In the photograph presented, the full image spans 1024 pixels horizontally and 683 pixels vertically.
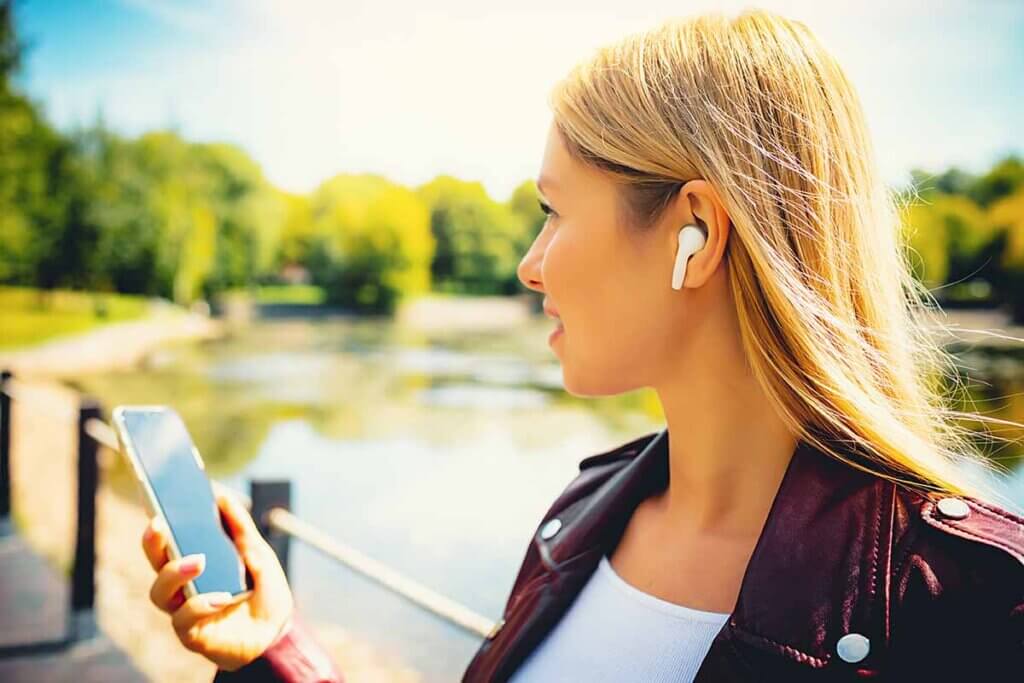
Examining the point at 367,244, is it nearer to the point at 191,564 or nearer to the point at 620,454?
the point at 620,454

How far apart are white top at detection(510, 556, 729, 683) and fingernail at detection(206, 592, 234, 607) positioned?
0.31 metres

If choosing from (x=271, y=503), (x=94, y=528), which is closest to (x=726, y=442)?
(x=271, y=503)

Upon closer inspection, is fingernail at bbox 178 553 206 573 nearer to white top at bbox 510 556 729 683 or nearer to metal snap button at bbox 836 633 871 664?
white top at bbox 510 556 729 683

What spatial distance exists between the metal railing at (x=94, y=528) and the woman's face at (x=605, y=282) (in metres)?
0.55

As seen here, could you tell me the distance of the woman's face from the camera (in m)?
0.86

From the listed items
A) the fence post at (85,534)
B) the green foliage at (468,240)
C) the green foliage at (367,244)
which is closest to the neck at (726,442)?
the fence post at (85,534)

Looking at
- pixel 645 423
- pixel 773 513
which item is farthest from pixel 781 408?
pixel 645 423

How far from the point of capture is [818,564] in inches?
28.3

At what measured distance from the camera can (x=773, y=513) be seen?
77 centimetres

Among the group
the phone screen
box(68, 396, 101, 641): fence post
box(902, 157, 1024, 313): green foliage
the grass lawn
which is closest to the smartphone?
the phone screen

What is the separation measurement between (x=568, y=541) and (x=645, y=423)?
2396 cm

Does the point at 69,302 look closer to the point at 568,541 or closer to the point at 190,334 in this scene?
the point at 190,334

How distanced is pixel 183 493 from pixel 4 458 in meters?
4.44

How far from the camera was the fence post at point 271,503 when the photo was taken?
83.1 inches
